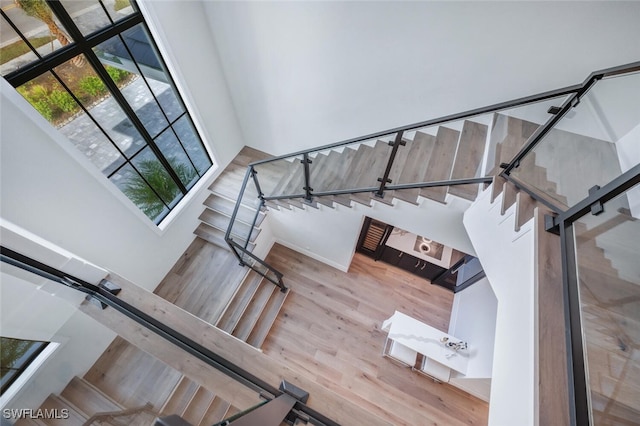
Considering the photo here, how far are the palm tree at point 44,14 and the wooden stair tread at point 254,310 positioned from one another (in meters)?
3.50

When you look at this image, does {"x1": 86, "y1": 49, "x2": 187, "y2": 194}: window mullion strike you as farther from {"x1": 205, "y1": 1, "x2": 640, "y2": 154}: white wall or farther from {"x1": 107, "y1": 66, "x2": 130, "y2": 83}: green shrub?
{"x1": 205, "y1": 1, "x2": 640, "y2": 154}: white wall

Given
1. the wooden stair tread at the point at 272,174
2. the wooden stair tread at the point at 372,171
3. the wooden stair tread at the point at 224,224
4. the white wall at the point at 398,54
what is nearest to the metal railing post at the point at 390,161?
the wooden stair tread at the point at 372,171

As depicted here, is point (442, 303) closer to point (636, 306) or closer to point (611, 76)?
point (636, 306)

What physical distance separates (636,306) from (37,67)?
13.6 feet

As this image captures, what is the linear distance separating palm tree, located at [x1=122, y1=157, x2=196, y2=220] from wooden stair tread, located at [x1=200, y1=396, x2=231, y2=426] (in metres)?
2.86

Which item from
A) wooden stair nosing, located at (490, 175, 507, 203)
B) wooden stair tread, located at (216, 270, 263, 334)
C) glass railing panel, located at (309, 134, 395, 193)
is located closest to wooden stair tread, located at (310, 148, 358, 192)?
glass railing panel, located at (309, 134, 395, 193)

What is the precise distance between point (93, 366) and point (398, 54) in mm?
3567

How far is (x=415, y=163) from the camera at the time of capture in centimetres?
321

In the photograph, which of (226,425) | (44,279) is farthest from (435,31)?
(44,279)

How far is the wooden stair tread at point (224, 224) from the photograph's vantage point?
417cm

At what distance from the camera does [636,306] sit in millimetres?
1304

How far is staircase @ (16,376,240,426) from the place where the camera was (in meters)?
1.03

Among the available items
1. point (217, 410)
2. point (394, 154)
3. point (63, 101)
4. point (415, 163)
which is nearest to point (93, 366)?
point (217, 410)

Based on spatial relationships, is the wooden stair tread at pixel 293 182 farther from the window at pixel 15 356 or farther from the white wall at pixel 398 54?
the window at pixel 15 356
